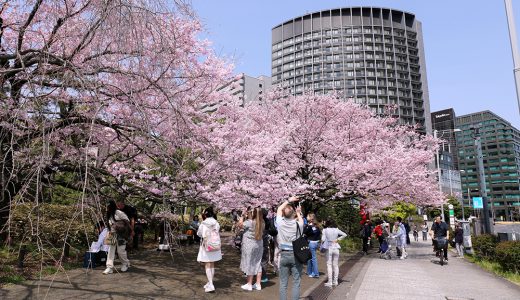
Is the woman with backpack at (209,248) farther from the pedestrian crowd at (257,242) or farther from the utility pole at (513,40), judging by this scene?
the utility pole at (513,40)

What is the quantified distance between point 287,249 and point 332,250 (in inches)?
119

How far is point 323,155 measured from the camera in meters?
15.7

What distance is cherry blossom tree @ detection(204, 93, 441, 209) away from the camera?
10742 millimetres

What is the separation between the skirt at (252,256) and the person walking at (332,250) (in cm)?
191

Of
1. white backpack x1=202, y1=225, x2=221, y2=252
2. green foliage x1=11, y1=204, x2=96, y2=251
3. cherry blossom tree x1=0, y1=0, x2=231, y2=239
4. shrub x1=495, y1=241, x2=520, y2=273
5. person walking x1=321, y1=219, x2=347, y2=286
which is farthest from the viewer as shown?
shrub x1=495, y1=241, x2=520, y2=273

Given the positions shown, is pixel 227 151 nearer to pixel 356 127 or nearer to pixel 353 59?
pixel 356 127

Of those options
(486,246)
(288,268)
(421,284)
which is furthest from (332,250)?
(486,246)

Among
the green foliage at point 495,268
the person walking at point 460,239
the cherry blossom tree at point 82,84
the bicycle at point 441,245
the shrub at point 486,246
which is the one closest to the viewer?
the cherry blossom tree at point 82,84

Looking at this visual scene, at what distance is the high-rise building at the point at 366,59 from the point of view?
83.6 m

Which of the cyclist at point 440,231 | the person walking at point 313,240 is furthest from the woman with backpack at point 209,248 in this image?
Answer: the cyclist at point 440,231

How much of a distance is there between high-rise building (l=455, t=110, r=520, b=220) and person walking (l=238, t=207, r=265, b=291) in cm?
11819

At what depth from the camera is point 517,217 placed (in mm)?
99562

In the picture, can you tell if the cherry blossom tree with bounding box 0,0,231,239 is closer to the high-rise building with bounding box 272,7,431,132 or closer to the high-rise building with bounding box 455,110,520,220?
the high-rise building with bounding box 272,7,431,132

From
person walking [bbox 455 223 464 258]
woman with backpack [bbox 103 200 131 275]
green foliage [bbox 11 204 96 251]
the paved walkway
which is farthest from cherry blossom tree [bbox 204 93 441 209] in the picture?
green foliage [bbox 11 204 96 251]
